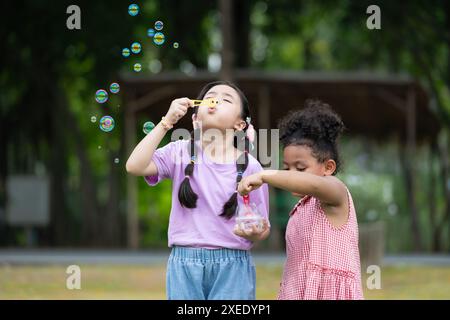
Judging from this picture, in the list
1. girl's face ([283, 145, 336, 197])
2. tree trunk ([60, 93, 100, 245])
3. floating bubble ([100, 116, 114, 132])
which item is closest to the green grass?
floating bubble ([100, 116, 114, 132])

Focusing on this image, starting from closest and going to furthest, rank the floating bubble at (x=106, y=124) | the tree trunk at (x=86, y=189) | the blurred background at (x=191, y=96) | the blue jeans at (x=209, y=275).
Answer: the blue jeans at (x=209, y=275), the floating bubble at (x=106, y=124), the blurred background at (x=191, y=96), the tree trunk at (x=86, y=189)

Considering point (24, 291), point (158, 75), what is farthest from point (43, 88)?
point (24, 291)

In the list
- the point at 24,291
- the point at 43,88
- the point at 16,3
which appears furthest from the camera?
the point at 43,88

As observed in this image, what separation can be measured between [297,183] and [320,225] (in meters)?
0.40

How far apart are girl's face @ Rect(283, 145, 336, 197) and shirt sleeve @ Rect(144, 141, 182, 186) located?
454mm

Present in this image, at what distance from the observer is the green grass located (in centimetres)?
967

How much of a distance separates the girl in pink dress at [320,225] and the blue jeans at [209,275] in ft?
0.74

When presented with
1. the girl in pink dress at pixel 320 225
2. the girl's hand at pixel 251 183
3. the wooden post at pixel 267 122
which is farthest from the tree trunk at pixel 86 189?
the girl's hand at pixel 251 183

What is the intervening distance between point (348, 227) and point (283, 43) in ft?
87.9

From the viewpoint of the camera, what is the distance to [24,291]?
9.95 meters

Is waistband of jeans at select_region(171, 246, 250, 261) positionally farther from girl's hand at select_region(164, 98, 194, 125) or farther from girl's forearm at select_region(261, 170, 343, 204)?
girl's hand at select_region(164, 98, 194, 125)

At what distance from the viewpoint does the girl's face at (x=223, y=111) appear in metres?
4.10

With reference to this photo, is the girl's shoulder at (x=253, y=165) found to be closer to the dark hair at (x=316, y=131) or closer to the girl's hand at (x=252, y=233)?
the dark hair at (x=316, y=131)

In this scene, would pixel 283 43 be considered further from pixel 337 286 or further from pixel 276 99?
pixel 337 286
